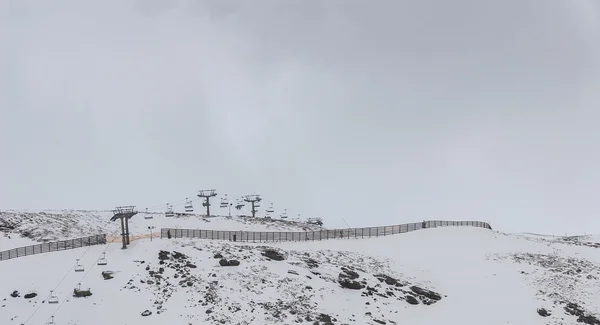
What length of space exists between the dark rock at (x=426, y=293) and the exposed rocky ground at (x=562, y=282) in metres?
8.06

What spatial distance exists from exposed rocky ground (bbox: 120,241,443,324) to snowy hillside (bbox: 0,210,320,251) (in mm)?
11938

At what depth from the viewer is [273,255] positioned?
40562 millimetres

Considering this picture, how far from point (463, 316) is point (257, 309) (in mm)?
17015

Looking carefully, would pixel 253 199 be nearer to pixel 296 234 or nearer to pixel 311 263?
pixel 296 234

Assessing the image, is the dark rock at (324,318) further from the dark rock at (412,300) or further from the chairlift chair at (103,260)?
the chairlift chair at (103,260)

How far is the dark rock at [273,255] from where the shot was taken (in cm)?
4019

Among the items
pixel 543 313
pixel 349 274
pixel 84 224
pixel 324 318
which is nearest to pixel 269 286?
pixel 324 318

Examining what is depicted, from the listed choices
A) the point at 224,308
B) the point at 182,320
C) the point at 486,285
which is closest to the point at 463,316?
the point at 486,285

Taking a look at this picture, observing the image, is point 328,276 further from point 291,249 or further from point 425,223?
point 425,223

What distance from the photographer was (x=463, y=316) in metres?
34.9

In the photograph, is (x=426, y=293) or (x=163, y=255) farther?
(x=426, y=293)

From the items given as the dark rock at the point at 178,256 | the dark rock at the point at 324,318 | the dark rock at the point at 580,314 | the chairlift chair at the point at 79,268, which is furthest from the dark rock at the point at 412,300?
the chairlift chair at the point at 79,268

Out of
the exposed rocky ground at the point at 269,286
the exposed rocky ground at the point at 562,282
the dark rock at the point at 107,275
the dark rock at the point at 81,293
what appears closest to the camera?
the dark rock at the point at 81,293

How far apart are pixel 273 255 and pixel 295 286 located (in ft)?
19.0
